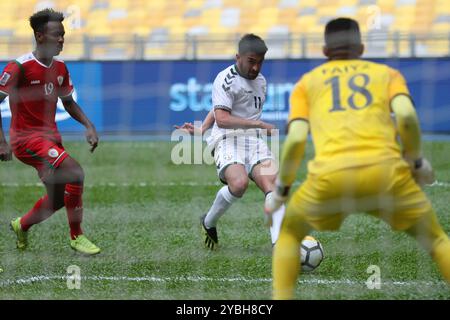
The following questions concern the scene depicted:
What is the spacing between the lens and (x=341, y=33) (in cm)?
434

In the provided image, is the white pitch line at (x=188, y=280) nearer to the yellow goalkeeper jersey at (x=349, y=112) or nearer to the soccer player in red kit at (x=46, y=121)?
the soccer player in red kit at (x=46, y=121)

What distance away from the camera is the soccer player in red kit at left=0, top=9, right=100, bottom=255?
6.54 m

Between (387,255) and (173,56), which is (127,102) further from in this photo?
(387,255)

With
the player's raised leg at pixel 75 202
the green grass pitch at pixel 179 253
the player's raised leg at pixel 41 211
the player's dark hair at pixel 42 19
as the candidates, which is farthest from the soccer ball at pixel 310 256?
the player's dark hair at pixel 42 19

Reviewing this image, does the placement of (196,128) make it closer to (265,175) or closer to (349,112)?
(265,175)

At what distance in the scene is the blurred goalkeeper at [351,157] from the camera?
404cm

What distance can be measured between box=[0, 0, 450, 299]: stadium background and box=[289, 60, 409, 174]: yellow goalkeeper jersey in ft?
4.22

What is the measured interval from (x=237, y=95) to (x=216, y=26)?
1266cm

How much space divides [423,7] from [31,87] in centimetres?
1333

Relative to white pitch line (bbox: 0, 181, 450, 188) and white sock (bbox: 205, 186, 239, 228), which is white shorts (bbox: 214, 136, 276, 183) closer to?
white sock (bbox: 205, 186, 239, 228)

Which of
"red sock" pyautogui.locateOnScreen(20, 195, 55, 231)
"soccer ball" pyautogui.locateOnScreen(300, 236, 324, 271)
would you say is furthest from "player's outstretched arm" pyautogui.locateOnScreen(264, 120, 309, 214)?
"red sock" pyautogui.locateOnScreen(20, 195, 55, 231)

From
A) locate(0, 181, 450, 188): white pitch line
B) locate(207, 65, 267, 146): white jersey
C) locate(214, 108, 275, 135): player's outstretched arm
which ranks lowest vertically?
locate(0, 181, 450, 188): white pitch line

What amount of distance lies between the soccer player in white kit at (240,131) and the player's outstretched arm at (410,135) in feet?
7.33

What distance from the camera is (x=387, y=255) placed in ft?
21.0
